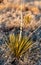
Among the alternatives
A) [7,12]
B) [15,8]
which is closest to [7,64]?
[7,12]

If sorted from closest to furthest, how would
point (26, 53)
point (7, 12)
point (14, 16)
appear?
point (26, 53), point (14, 16), point (7, 12)

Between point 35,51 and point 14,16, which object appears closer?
point 35,51

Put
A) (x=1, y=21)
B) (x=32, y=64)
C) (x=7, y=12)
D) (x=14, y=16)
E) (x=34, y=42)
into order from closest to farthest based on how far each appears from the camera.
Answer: (x=32, y=64), (x=34, y=42), (x=1, y=21), (x=14, y=16), (x=7, y=12)

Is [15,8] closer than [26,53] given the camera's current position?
No

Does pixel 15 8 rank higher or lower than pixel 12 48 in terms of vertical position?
lower

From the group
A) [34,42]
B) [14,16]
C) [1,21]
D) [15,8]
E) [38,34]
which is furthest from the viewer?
[15,8]

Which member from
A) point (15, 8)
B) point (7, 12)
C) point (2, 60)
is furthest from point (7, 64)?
point (15, 8)

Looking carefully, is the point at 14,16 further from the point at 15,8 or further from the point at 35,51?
the point at 35,51

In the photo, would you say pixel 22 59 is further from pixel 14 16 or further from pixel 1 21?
pixel 14 16
